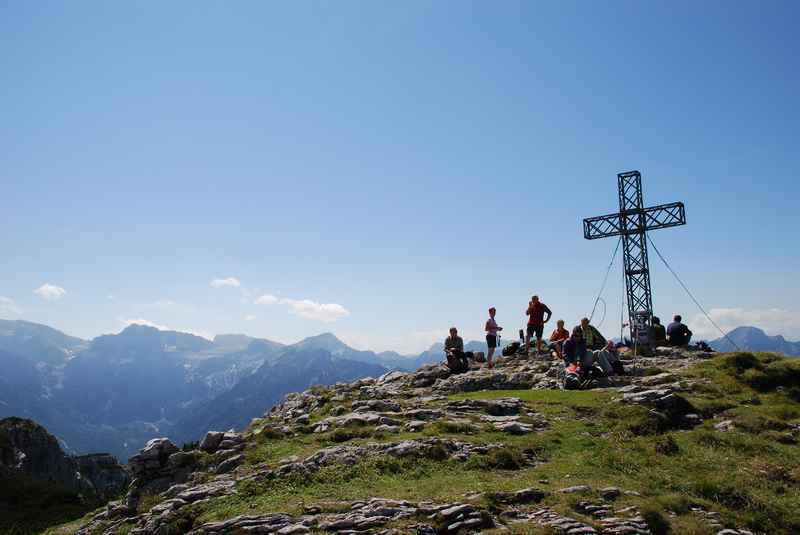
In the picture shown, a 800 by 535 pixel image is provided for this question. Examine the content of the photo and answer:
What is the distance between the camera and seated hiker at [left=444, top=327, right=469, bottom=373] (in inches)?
1177

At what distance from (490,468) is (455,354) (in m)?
15.9

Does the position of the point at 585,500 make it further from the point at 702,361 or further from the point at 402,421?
the point at 702,361

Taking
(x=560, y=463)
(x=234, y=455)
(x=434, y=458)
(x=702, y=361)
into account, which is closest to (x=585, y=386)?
(x=702, y=361)

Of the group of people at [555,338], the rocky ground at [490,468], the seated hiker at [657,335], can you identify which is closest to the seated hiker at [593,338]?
the group of people at [555,338]

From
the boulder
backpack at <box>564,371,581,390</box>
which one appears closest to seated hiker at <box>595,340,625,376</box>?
backpack at <box>564,371,581,390</box>

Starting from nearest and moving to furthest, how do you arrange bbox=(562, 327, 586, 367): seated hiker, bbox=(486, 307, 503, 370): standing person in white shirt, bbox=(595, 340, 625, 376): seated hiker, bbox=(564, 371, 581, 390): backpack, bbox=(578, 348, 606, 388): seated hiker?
bbox=(564, 371, 581, 390): backpack, bbox=(578, 348, 606, 388): seated hiker, bbox=(562, 327, 586, 367): seated hiker, bbox=(595, 340, 625, 376): seated hiker, bbox=(486, 307, 503, 370): standing person in white shirt

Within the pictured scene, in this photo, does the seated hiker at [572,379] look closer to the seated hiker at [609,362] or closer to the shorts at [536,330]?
the seated hiker at [609,362]

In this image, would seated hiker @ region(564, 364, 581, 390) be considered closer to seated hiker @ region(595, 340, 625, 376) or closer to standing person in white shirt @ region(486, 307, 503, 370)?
seated hiker @ region(595, 340, 625, 376)

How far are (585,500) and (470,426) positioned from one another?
6.65m

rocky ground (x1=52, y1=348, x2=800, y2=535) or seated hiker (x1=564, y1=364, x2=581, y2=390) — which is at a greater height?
seated hiker (x1=564, y1=364, x2=581, y2=390)

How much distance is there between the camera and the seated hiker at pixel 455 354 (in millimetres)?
29906

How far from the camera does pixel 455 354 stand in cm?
3034

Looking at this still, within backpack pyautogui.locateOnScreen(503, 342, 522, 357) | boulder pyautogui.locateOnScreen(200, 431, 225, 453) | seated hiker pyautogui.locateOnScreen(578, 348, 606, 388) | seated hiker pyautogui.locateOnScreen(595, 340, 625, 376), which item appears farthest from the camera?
backpack pyautogui.locateOnScreen(503, 342, 522, 357)

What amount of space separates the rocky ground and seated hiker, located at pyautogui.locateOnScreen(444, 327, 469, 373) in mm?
6181
